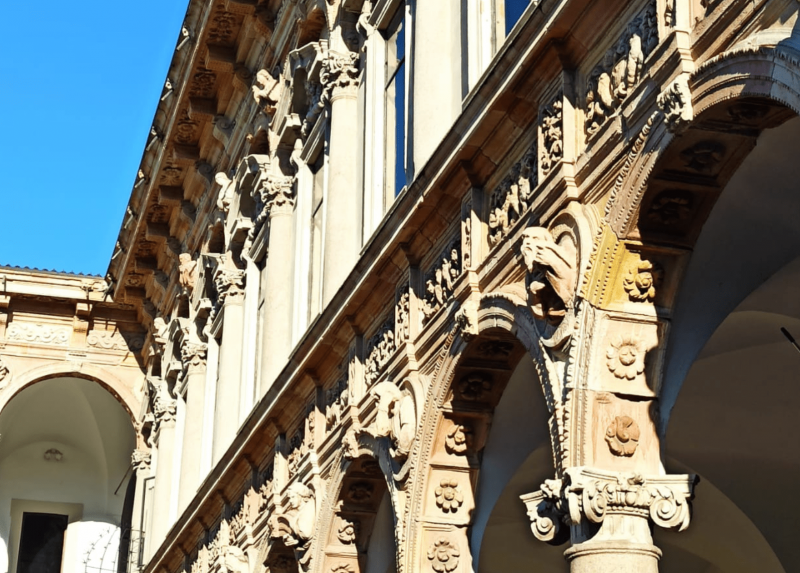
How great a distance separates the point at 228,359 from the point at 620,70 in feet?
34.4

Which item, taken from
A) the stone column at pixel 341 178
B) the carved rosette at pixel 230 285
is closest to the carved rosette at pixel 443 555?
the stone column at pixel 341 178

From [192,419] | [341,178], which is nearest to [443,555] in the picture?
[341,178]

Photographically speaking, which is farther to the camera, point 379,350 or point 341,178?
point 341,178

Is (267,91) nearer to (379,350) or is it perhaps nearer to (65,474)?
(379,350)

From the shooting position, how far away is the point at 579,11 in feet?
24.8

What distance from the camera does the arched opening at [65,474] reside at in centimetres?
2709

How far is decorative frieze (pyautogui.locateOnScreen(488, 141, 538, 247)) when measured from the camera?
27.2ft

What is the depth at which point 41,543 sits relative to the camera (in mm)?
27234

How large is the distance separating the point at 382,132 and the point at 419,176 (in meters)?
2.92

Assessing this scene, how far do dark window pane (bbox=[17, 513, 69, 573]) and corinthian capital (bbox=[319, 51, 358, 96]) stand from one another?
16.1 meters

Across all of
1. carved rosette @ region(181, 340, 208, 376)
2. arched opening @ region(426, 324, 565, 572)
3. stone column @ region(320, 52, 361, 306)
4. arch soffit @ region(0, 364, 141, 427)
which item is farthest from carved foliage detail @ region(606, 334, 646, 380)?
arch soffit @ region(0, 364, 141, 427)

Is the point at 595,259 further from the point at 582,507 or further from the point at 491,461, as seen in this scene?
the point at 491,461

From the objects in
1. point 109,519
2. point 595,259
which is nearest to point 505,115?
point 595,259

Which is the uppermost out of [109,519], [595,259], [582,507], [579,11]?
[109,519]
